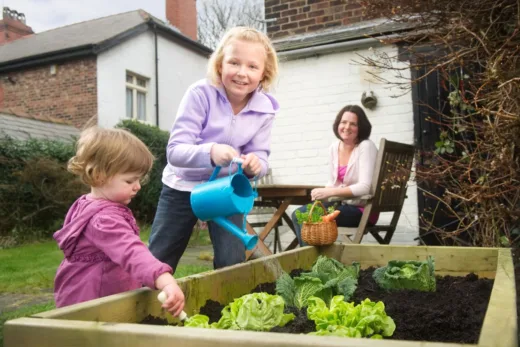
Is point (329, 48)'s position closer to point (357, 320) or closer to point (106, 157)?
point (106, 157)

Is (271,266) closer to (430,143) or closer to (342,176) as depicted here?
(342,176)

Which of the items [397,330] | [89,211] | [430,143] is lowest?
[397,330]

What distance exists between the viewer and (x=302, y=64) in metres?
6.81

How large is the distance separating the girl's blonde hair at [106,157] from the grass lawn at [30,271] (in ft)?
7.03

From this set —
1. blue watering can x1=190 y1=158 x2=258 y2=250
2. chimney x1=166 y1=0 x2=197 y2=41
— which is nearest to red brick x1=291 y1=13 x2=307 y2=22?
blue watering can x1=190 y1=158 x2=258 y2=250

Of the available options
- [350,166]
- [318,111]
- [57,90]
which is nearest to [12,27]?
[57,90]

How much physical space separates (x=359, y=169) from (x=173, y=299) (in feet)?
10.9

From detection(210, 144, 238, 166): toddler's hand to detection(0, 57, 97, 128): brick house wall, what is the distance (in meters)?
14.2

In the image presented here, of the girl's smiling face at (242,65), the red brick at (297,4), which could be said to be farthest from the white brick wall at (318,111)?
the girl's smiling face at (242,65)

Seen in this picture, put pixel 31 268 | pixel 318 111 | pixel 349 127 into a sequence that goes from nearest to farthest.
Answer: pixel 349 127, pixel 31 268, pixel 318 111

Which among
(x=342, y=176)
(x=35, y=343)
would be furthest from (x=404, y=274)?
(x=342, y=176)

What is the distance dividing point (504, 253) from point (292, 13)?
568 centimetres

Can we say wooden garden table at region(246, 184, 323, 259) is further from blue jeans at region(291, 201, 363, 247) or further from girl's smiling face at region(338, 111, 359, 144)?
girl's smiling face at region(338, 111, 359, 144)

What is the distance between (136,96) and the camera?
1764cm
